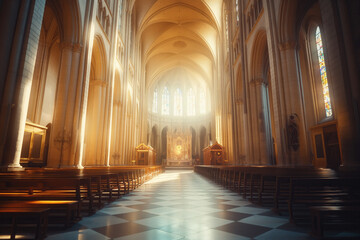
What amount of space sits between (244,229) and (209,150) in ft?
64.3

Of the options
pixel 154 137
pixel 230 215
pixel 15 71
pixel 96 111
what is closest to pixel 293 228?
pixel 230 215

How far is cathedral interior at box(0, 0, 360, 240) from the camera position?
102 inches

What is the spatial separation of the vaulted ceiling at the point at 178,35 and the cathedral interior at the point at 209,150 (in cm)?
38

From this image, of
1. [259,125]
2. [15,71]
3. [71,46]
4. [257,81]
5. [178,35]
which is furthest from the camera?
[178,35]

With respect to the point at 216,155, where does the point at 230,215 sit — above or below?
below

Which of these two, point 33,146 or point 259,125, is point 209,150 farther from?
point 33,146

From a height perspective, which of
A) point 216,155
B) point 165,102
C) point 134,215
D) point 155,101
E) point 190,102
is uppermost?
point 190,102

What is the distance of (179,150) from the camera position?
3125 cm

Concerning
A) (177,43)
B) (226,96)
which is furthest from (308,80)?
(177,43)

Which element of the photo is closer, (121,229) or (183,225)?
(121,229)

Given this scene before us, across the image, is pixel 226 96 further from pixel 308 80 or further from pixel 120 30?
pixel 120 30

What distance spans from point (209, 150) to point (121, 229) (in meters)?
19.8

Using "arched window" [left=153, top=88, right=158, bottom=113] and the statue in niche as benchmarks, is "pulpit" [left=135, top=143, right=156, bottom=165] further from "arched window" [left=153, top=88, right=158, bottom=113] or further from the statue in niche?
the statue in niche

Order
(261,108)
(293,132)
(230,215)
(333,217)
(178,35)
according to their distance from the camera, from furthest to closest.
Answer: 1. (178,35)
2. (261,108)
3. (293,132)
4. (230,215)
5. (333,217)
